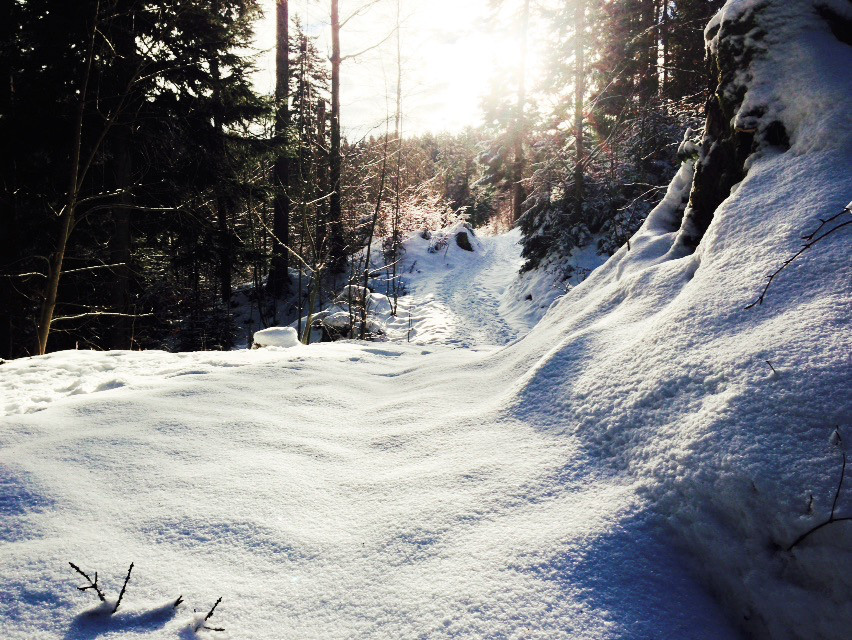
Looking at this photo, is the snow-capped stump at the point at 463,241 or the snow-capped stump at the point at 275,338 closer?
the snow-capped stump at the point at 275,338

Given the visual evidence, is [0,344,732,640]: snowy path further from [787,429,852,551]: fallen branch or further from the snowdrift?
[787,429,852,551]: fallen branch

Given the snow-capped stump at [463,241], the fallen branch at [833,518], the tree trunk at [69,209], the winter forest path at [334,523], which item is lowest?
the winter forest path at [334,523]

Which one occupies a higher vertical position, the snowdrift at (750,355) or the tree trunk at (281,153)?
the tree trunk at (281,153)

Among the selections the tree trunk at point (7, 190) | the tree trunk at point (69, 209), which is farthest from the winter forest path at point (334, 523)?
the tree trunk at point (7, 190)

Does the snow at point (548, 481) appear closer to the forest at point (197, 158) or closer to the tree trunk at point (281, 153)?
the forest at point (197, 158)

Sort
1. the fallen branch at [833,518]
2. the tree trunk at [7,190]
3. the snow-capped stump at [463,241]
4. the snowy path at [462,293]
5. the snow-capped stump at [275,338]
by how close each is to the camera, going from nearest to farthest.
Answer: the fallen branch at [833,518] → the snow-capped stump at [275,338] → the tree trunk at [7,190] → the snowy path at [462,293] → the snow-capped stump at [463,241]

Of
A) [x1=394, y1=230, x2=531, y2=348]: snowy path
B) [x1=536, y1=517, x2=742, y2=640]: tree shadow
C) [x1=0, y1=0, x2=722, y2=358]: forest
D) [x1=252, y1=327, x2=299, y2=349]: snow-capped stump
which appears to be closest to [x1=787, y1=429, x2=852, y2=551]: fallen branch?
[x1=536, y1=517, x2=742, y2=640]: tree shadow

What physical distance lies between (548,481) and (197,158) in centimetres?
931

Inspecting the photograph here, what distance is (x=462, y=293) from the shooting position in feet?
48.1

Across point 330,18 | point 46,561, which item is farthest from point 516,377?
point 330,18

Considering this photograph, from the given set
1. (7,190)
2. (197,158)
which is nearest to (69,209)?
(7,190)

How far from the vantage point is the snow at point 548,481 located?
44.7 inches

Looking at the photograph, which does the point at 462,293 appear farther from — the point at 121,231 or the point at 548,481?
the point at 548,481

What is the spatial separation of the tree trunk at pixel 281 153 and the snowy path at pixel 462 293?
3.83 metres
